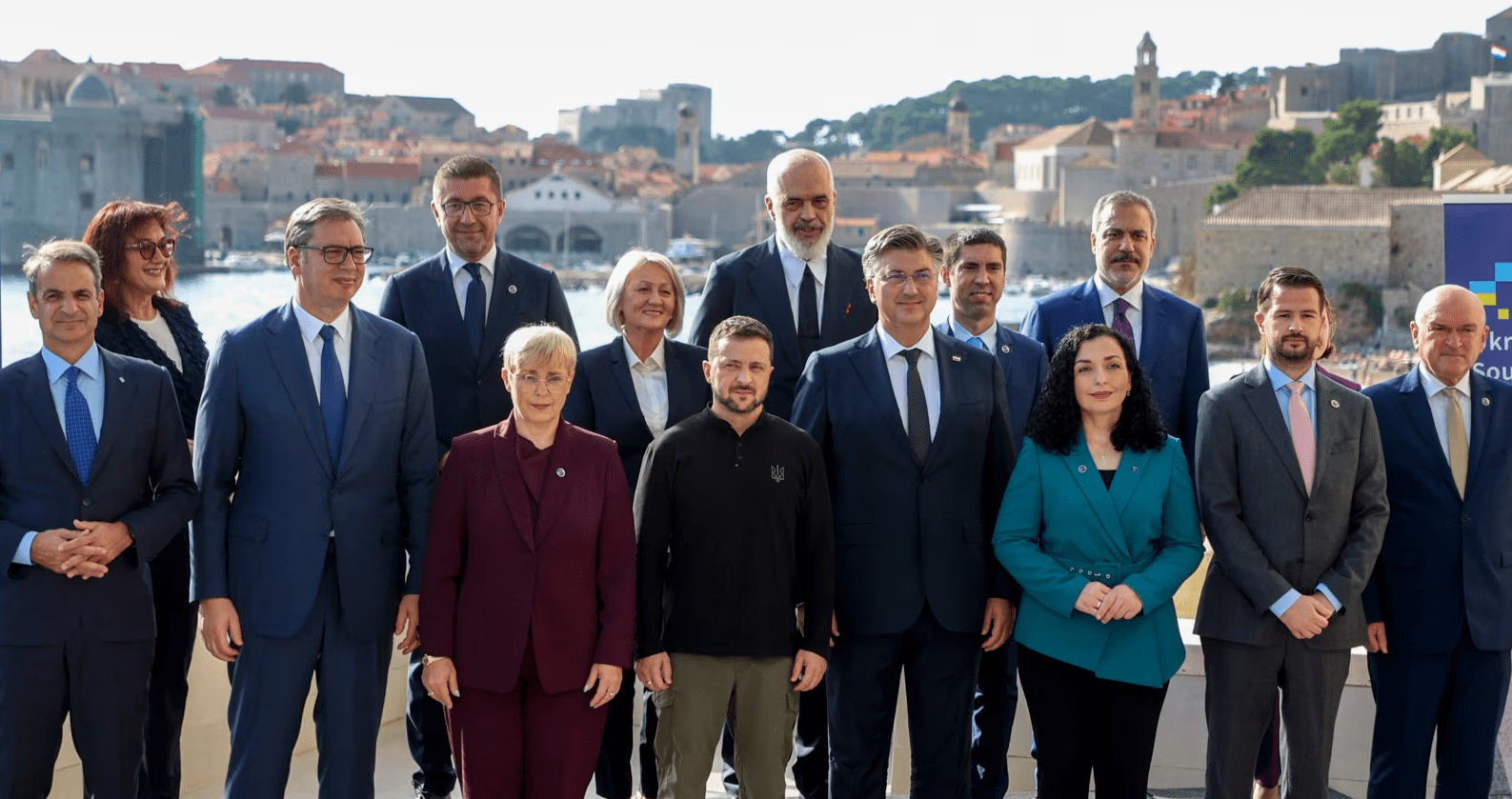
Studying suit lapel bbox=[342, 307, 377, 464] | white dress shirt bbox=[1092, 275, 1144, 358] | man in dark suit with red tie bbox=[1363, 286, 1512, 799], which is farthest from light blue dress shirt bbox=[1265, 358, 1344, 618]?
suit lapel bbox=[342, 307, 377, 464]

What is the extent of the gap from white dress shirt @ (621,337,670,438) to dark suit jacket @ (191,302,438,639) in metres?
0.48

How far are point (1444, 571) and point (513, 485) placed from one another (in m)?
1.43

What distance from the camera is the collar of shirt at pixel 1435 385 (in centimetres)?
249

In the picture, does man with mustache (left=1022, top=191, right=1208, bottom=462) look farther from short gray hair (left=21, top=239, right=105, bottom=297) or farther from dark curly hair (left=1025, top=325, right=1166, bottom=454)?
short gray hair (left=21, top=239, right=105, bottom=297)

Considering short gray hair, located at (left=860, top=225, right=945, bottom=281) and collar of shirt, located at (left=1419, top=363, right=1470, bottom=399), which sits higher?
short gray hair, located at (left=860, top=225, right=945, bottom=281)

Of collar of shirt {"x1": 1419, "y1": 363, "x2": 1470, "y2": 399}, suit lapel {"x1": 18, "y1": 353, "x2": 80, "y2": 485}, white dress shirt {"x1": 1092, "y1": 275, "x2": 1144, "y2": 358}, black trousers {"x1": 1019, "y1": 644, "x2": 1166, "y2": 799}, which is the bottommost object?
black trousers {"x1": 1019, "y1": 644, "x2": 1166, "y2": 799}

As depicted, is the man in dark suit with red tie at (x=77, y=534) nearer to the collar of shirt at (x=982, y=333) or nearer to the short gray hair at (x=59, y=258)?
the short gray hair at (x=59, y=258)

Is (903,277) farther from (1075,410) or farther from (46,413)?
(46,413)

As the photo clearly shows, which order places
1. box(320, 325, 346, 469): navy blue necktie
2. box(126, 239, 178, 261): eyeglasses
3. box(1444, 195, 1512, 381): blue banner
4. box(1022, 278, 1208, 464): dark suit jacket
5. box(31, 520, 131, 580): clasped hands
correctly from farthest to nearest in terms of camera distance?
box(1444, 195, 1512, 381): blue banner → box(1022, 278, 1208, 464): dark suit jacket → box(126, 239, 178, 261): eyeglasses → box(320, 325, 346, 469): navy blue necktie → box(31, 520, 131, 580): clasped hands

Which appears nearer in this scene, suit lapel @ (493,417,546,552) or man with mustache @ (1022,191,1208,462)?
suit lapel @ (493,417,546,552)

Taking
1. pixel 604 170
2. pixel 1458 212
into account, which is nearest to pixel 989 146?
pixel 604 170

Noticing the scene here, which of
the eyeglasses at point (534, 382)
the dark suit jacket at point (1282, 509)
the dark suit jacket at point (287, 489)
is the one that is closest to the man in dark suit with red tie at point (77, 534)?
the dark suit jacket at point (287, 489)

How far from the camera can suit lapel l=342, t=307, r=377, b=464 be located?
2.28 meters

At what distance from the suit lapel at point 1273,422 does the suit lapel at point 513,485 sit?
3.53ft
